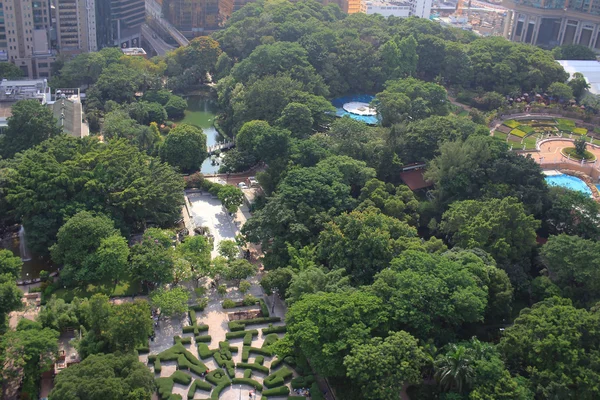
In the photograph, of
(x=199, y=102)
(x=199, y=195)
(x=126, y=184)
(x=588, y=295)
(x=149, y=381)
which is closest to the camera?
(x=149, y=381)

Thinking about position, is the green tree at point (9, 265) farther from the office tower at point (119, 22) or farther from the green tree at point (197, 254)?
the office tower at point (119, 22)

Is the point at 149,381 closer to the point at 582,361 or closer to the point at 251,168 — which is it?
the point at 582,361

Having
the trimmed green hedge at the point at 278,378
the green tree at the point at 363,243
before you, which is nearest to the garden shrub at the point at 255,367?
the trimmed green hedge at the point at 278,378

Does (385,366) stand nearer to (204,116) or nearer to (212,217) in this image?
(212,217)

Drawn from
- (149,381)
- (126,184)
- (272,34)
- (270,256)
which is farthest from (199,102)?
(149,381)

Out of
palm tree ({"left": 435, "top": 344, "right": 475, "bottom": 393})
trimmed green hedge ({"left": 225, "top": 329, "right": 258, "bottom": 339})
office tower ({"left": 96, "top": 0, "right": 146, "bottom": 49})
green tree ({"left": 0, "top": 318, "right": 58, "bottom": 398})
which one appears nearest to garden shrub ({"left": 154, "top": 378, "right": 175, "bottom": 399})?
trimmed green hedge ({"left": 225, "top": 329, "right": 258, "bottom": 339})

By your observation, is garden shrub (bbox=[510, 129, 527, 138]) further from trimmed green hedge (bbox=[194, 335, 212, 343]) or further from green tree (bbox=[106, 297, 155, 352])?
green tree (bbox=[106, 297, 155, 352])
